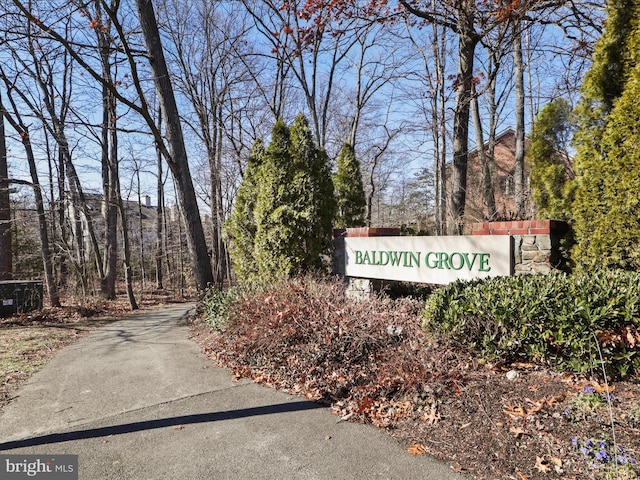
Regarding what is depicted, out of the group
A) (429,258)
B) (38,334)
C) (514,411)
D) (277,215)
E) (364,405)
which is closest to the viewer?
(514,411)

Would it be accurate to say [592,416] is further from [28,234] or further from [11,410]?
[28,234]

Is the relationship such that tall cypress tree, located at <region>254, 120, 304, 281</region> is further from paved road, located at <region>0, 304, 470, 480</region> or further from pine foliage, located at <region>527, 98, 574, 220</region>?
pine foliage, located at <region>527, 98, 574, 220</region>

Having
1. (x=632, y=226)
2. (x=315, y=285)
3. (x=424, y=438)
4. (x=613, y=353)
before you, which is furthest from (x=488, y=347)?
(x=315, y=285)

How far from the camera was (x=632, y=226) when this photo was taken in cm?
427

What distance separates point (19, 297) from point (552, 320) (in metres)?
12.4

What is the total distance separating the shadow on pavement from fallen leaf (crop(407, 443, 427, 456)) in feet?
3.82

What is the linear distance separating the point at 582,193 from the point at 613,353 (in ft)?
7.29

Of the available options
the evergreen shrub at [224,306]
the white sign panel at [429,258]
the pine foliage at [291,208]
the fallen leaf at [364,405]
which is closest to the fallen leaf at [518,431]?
the fallen leaf at [364,405]

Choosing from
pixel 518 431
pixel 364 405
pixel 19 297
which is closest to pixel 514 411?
pixel 518 431

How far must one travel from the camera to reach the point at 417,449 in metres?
3.06

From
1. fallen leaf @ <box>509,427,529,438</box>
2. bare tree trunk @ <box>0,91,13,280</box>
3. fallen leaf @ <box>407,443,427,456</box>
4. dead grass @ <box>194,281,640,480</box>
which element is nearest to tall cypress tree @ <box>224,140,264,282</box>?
dead grass @ <box>194,281,640,480</box>

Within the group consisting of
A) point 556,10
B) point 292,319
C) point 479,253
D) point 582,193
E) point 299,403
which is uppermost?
point 556,10

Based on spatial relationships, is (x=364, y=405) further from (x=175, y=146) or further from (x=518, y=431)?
(x=175, y=146)

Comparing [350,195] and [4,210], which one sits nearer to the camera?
[4,210]
